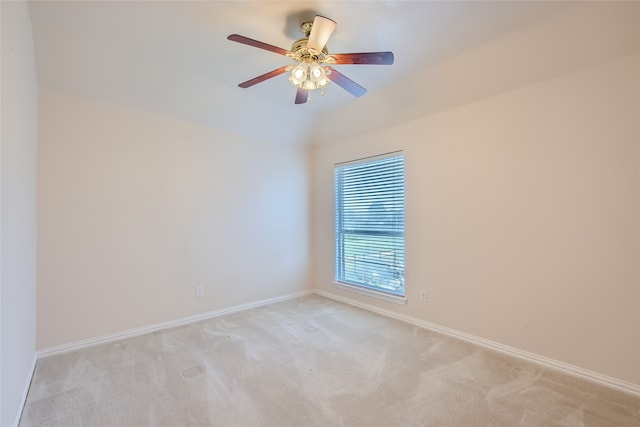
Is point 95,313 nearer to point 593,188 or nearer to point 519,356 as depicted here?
point 519,356

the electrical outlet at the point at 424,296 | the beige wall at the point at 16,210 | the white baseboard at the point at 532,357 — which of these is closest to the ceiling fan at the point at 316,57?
the beige wall at the point at 16,210

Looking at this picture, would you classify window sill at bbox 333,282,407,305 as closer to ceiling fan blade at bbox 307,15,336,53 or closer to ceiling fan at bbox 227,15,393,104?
ceiling fan at bbox 227,15,393,104

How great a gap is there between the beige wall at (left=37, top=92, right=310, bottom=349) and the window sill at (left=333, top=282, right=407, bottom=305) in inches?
34.7

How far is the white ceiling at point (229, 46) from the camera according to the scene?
81.4 inches

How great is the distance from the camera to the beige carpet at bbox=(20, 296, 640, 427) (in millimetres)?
1821

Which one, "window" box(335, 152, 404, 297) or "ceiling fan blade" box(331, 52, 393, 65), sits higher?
"ceiling fan blade" box(331, 52, 393, 65)

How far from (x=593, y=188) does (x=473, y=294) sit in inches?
52.3

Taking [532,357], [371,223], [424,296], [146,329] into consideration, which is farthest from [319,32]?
[146,329]

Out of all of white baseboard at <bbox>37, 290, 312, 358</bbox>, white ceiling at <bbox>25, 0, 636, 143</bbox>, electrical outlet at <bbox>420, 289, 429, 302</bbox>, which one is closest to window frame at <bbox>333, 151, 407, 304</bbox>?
electrical outlet at <bbox>420, 289, 429, 302</bbox>

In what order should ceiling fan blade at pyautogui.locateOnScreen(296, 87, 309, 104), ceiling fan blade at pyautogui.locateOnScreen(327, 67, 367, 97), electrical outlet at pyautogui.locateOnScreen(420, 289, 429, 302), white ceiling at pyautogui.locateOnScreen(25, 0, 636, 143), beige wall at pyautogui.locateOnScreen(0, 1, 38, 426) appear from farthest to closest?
electrical outlet at pyautogui.locateOnScreen(420, 289, 429, 302), ceiling fan blade at pyautogui.locateOnScreen(296, 87, 309, 104), ceiling fan blade at pyautogui.locateOnScreen(327, 67, 367, 97), white ceiling at pyautogui.locateOnScreen(25, 0, 636, 143), beige wall at pyautogui.locateOnScreen(0, 1, 38, 426)

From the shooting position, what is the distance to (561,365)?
235 centimetres

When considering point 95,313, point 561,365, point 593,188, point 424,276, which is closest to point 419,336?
point 424,276

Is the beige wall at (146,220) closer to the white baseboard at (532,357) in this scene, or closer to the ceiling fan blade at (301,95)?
the ceiling fan blade at (301,95)

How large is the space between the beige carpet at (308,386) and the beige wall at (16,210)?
0.36 metres
